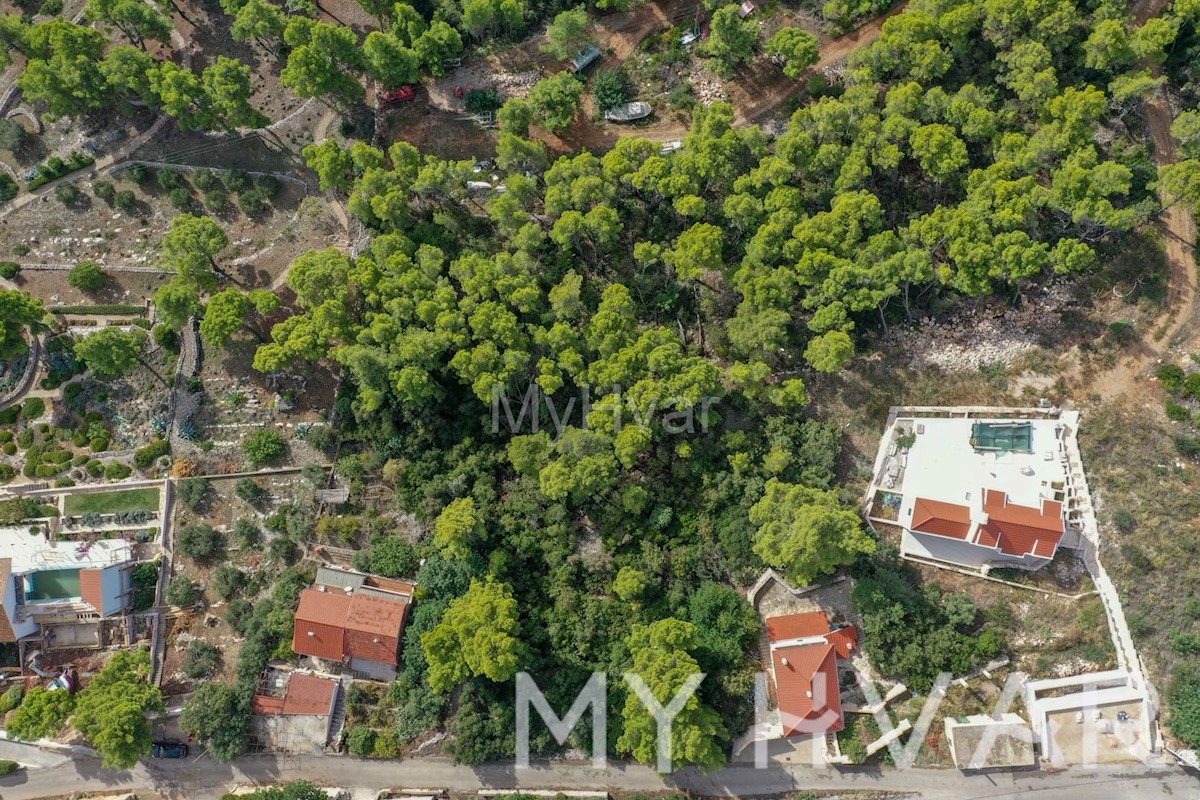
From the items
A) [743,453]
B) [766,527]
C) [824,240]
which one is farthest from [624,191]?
[766,527]

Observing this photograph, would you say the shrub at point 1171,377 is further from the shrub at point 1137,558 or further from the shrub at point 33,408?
the shrub at point 33,408

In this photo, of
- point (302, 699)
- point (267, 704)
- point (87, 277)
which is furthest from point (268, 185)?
point (267, 704)

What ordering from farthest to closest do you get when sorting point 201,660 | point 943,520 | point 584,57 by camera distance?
point 584,57 → point 201,660 → point 943,520

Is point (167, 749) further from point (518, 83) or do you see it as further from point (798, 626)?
point (518, 83)

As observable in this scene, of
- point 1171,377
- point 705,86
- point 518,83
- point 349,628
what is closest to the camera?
point 1171,377

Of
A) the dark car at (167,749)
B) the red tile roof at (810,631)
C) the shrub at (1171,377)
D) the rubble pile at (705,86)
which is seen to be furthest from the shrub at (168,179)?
the shrub at (1171,377)
